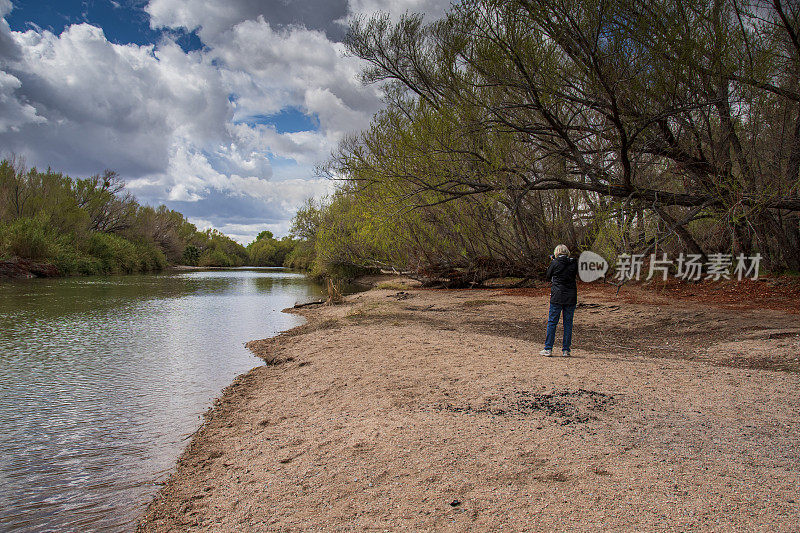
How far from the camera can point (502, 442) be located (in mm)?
3902

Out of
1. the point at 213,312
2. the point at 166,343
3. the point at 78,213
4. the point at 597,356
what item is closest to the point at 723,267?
the point at 597,356

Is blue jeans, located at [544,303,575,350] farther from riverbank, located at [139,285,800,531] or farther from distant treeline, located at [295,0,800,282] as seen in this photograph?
distant treeline, located at [295,0,800,282]

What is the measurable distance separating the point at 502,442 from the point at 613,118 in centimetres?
698

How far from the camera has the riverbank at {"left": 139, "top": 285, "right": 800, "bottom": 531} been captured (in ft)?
9.61

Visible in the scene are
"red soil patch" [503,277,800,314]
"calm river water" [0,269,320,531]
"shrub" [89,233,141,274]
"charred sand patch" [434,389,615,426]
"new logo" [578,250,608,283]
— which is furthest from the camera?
"shrub" [89,233,141,274]

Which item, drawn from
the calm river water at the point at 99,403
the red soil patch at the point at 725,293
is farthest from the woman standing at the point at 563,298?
the red soil patch at the point at 725,293

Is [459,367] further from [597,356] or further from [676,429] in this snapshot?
[676,429]

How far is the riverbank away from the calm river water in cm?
46

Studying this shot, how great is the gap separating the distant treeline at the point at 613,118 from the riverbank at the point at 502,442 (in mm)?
3753

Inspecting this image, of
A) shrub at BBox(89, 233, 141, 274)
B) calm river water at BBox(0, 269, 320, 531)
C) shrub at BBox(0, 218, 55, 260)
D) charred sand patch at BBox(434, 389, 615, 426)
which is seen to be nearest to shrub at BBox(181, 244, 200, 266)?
shrub at BBox(89, 233, 141, 274)

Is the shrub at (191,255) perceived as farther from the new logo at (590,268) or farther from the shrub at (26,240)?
the new logo at (590,268)

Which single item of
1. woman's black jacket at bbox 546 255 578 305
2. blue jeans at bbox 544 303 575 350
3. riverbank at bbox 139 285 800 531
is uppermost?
woman's black jacket at bbox 546 255 578 305

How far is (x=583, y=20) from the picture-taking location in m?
8.18

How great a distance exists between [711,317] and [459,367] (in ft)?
22.6
